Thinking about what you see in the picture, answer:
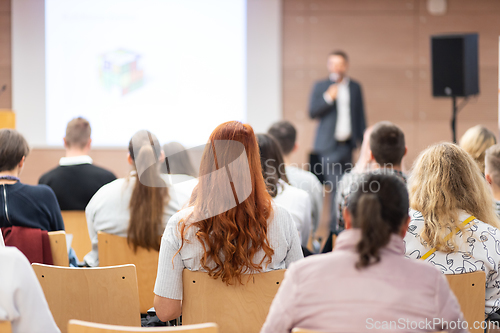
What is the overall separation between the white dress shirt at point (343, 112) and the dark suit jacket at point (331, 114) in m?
0.06

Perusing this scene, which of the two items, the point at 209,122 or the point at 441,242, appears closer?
the point at 441,242

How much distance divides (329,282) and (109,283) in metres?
0.87

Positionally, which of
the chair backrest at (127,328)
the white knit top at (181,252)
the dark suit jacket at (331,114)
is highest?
the dark suit jacket at (331,114)

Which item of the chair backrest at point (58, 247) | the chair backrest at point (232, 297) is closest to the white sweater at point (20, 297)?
the chair backrest at point (232, 297)

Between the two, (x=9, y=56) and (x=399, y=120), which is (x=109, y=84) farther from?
(x=399, y=120)

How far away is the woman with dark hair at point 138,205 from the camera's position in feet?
7.19

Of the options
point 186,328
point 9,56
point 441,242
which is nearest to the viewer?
point 186,328

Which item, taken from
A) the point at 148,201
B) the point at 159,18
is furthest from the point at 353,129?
the point at 148,201

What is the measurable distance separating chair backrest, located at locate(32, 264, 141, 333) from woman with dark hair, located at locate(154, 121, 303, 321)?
136 millimetres

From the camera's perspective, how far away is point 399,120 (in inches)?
230

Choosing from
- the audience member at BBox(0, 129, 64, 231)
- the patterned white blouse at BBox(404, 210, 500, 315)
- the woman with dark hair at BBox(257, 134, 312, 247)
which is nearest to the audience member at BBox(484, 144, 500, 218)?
the patterned white blouse at BBox(404, 210, 500, 315)

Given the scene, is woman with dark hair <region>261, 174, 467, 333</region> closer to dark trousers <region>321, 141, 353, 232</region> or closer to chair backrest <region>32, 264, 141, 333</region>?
chair backrest <region>32, 264, 141, 333</region>

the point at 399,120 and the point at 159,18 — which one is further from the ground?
the point at 159,18

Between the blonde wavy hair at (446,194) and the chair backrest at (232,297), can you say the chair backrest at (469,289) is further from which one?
the chair backrest at (232,297)
